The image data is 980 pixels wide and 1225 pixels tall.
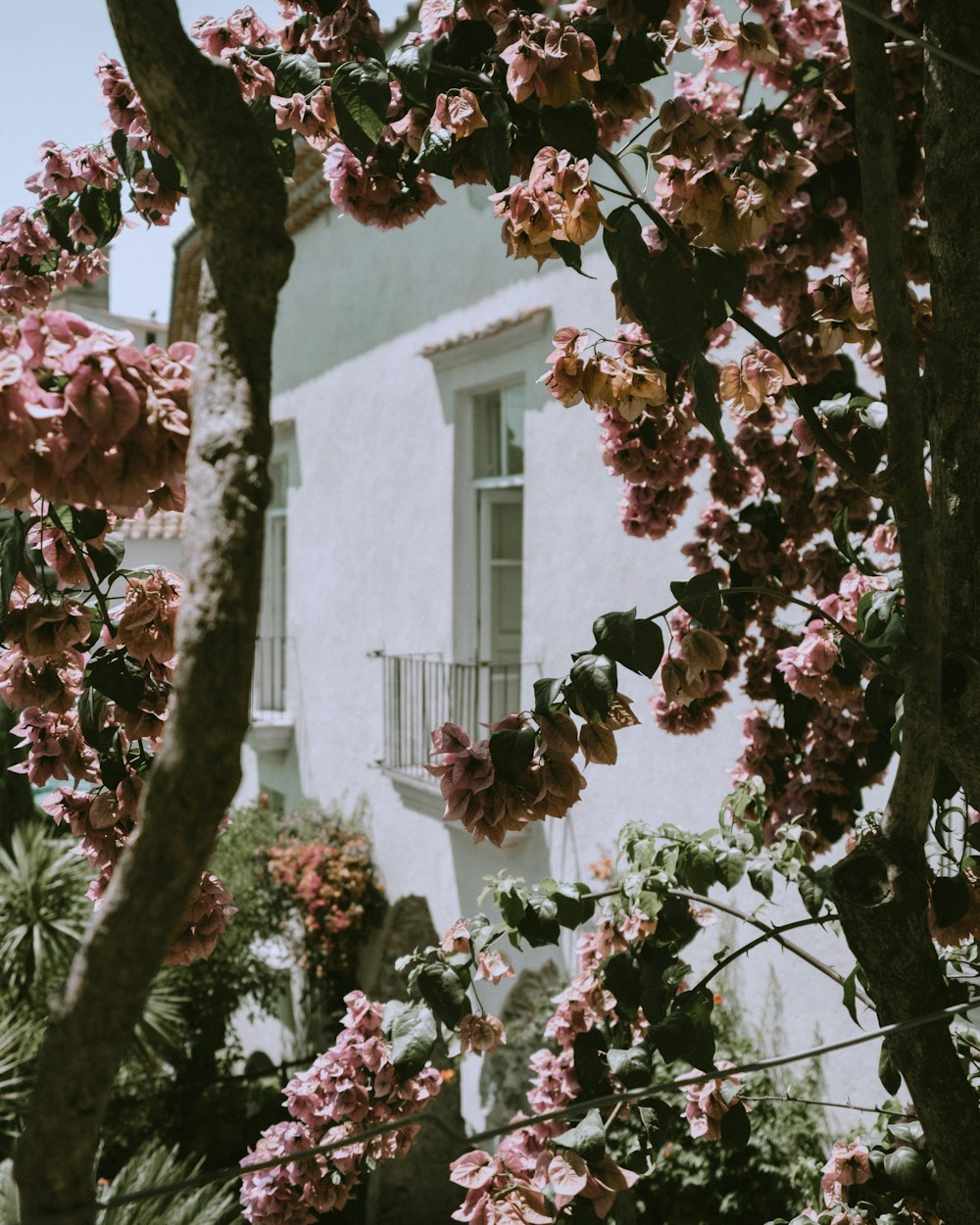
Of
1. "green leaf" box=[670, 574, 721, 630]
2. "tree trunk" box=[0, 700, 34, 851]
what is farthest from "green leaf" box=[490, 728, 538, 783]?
"tree trunk" box=[0, 700, 34, 851]

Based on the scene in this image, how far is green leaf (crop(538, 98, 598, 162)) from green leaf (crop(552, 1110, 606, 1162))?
1.38m

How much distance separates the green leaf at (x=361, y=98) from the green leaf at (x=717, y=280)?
0.46 m

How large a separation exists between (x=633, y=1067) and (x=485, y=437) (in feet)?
19.1

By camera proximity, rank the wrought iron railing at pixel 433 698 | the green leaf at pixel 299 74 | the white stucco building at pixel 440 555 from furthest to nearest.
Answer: the wrought iron railing at pixel 433 698 → the white stucco building at pixel 440 555 → the green leaf at pixel 299 74

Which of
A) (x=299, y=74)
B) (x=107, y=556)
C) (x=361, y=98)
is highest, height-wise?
(x=299, y=74)

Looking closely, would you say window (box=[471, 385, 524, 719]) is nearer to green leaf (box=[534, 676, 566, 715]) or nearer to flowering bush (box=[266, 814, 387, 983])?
flowering bush (box=[266, 814, 387, 983])

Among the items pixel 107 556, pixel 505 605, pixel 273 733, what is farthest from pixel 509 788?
pixel 273 733

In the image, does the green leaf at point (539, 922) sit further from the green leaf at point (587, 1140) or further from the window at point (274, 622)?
the window at point (274, 622)

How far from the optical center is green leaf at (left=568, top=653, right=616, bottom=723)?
1305mm

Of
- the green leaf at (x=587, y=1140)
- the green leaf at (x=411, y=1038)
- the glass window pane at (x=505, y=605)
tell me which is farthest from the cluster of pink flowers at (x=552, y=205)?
the glass window pane at (x=505, y=605)

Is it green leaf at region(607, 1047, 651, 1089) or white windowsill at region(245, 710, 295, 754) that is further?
white windowsill at region(245, 710, 295, 754)

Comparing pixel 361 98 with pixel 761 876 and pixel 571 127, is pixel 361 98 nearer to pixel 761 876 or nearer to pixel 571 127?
pixel 571 127

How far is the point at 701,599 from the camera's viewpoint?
1.34 m

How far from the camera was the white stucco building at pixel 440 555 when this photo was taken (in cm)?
562
